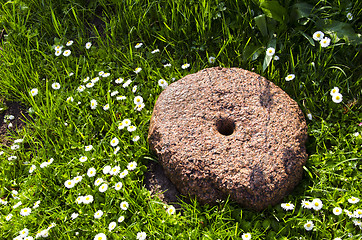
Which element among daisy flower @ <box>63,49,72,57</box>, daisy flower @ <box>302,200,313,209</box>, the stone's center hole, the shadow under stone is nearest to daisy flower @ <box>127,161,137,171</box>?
the shadow under stone

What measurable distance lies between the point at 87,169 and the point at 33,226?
530 millimetres

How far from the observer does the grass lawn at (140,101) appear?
2406 millimetres

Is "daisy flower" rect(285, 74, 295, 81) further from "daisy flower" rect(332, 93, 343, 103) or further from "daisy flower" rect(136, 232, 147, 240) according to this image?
"daisy flower" rect(136, 232, 147, 240)

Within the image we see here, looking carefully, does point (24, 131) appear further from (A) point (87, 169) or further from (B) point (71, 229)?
(B) point (71, 229)

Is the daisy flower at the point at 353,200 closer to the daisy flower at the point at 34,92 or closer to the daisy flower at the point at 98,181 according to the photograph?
the daisy flower at the point at 98,181

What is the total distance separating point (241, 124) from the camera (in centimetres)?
252

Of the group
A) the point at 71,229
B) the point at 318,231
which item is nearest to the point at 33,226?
the point at 71,229

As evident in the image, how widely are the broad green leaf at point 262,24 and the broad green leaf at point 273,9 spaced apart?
0.20 ft

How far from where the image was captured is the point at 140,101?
9.84 ft

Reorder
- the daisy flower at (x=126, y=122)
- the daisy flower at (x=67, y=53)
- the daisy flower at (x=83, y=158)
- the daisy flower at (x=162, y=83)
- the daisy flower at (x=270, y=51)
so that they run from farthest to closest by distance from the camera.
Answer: the daisy flower at (x=67, y=53) < the daisy flower at (x=162, y=83) < the daisy flower at (x=270, y=51) < the daisy flower at (x=126, y=122) < the daisy flower at (x=83, y=158)

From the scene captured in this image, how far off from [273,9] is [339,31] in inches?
21.4

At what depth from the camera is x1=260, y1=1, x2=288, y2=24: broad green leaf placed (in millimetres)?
2932

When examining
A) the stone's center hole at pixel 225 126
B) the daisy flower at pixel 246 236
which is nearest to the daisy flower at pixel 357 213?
the daisy flower at pixel 246 236

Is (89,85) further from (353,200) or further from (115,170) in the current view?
(353,200)
